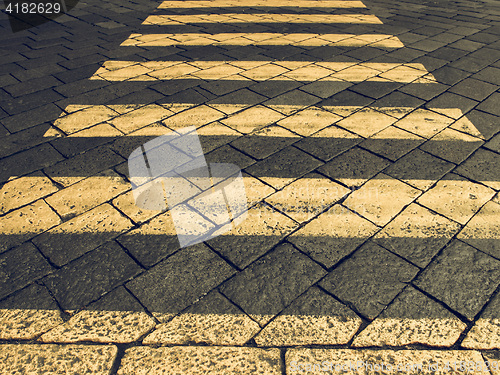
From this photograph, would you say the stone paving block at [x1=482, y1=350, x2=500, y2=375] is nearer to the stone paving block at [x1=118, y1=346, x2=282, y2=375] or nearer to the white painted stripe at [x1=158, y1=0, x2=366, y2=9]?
the stone paving block at [x1=118, y1=346, x2=282, y2=375]

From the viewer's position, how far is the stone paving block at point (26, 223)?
99.4 inches

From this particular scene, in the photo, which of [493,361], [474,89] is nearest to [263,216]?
[493,361]

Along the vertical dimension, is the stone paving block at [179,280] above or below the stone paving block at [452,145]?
below

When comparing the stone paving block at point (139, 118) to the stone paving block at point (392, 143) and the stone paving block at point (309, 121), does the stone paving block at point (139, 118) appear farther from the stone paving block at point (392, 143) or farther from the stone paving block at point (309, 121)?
the stone paving block at point (392, 143)

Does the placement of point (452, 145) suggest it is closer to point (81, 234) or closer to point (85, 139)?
point (81, 234)

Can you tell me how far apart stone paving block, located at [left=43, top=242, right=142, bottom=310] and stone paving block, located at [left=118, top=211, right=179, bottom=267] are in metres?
0.06

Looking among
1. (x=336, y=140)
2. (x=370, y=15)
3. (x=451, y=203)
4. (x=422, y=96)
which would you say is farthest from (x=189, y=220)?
(x=370, y=15)

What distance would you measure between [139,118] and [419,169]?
271 cm

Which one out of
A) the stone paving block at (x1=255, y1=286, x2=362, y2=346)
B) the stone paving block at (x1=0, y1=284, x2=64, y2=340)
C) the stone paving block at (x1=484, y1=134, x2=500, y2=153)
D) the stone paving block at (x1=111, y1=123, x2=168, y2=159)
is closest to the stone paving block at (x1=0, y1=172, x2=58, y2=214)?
the stone paving block at (x1=111, y1=123, x2=168, y2=159)

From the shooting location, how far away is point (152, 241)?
8.24 feet

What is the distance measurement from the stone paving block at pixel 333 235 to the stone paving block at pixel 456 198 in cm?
56

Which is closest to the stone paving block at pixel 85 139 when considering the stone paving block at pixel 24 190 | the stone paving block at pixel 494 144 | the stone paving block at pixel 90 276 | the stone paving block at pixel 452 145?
the stone paving block at pixel 24 190

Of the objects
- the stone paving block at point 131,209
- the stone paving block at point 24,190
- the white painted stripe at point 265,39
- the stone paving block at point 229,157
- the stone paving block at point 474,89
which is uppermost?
the white painted stripe at point 265,39

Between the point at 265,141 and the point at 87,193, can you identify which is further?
the point at 265,141
